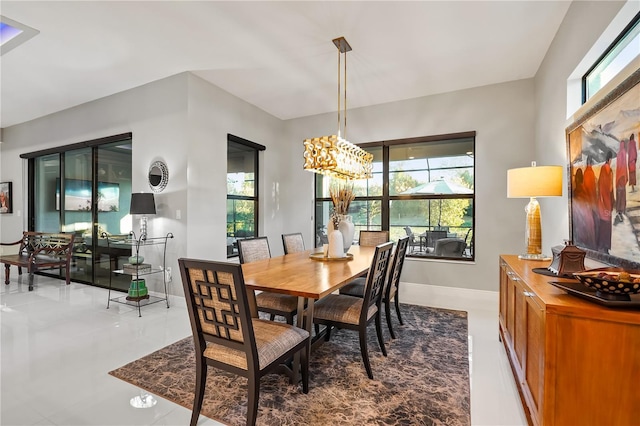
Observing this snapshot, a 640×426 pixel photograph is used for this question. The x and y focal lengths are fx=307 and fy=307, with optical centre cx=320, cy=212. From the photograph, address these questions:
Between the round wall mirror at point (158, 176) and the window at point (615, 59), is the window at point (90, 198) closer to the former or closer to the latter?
the round wall mirror at point (158, 176)

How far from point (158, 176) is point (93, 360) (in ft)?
7.68

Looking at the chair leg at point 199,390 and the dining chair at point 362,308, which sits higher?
the dining chair at point 362,308

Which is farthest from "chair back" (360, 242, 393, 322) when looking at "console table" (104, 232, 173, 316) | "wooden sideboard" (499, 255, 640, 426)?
"console table" (104, 232, 173, 316)

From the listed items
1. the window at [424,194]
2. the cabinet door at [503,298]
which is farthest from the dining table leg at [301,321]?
the window at [424,194]

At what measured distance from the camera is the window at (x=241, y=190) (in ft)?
15.8

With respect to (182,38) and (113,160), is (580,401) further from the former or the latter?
(113,160)

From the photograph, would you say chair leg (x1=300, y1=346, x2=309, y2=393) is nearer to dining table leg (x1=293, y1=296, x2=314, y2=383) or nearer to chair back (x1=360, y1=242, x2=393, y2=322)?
dining table leg (x1=293, y1=296, x2=314, y2=383)

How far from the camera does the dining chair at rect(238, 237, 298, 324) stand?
261 centimetres

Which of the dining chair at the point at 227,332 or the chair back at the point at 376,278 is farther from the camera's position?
the chair back at the point at 376,278

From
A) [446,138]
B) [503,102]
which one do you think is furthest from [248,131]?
[503,102]

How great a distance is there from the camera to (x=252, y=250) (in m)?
3.18

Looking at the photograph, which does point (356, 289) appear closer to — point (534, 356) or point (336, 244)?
point (336, 244)

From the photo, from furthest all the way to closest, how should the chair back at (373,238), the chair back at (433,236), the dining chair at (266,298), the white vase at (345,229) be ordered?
the chair back at (433,236) < the chair back at (373,238) < the white vase at (345,229) < the dining chair at (266,298)

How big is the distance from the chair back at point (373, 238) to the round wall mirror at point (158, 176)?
108 inches
